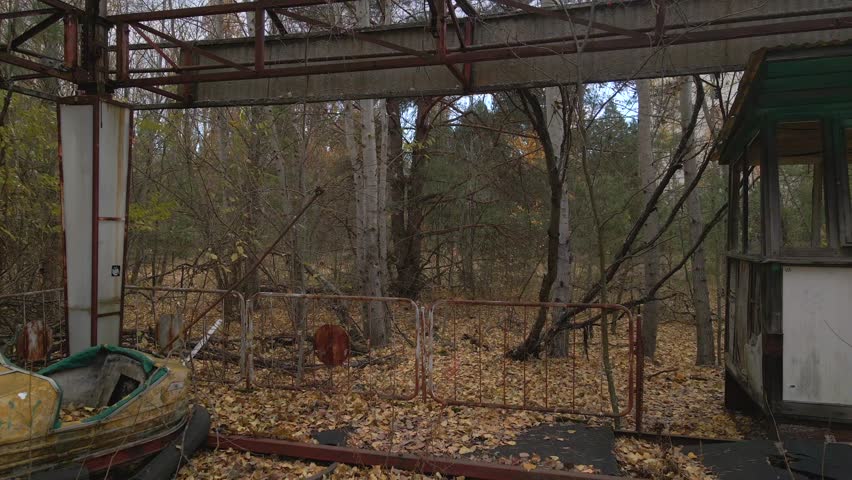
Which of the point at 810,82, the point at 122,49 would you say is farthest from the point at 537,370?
the point at 122,49

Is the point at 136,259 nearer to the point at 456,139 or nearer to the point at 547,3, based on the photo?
the point at 456,139

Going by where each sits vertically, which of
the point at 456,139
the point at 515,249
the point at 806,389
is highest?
the point at 456,139

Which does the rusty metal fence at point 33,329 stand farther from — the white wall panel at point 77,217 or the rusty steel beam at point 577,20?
the rusty steel beam at point 577,20

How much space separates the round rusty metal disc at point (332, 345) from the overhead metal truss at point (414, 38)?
3.00 metres

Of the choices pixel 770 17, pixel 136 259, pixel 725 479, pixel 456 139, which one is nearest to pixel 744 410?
pixel 725 479

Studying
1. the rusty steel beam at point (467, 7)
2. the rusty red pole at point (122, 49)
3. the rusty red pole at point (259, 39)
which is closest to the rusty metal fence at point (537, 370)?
the rusty steel beam at point (467, 7)

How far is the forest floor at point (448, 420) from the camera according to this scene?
4820mm

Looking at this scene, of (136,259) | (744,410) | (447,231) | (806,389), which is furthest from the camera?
(447,231)

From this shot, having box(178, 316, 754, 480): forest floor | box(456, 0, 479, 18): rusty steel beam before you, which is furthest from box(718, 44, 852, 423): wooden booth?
box(456, 0, 479, 18): rusty steel beam

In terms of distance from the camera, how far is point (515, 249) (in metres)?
16.7

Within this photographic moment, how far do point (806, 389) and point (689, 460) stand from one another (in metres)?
1.15

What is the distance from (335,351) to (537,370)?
139 inches

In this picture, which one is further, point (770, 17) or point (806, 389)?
point (770, 17)

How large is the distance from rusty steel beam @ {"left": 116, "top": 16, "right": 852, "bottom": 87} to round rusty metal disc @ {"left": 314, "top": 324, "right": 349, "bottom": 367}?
10.1ft
